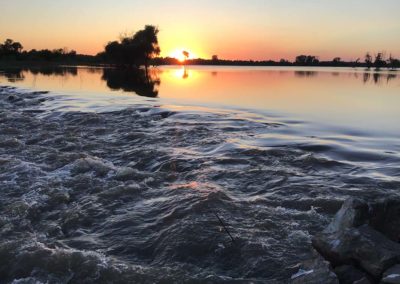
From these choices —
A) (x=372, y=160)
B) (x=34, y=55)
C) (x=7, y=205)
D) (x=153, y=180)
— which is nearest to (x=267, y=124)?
(x=372, y=160)

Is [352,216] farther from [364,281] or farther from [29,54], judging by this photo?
[29,54]

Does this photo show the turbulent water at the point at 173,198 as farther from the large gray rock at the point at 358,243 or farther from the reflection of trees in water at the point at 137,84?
the reflection of trees in water at the point at 137,84

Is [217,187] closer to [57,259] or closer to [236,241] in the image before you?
[236,241]

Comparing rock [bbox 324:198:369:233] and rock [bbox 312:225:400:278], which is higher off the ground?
rock [bbox 324:198:369:233]

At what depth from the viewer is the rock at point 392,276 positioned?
3.82 m

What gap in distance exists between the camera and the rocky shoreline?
4.25 meters

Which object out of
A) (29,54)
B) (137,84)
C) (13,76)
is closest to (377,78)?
(137,84)

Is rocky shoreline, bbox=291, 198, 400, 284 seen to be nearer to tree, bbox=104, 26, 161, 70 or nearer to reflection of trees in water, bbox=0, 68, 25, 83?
reflection of trees in water, bbox=0, 68, 25, 83

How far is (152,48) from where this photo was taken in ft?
384

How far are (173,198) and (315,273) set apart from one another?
4.43 metres

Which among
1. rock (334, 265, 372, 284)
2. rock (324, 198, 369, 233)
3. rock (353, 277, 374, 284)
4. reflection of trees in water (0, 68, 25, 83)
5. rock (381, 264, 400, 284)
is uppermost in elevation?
reflection of trees in water (0, 68, 25, 83)

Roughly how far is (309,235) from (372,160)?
6.72 metres

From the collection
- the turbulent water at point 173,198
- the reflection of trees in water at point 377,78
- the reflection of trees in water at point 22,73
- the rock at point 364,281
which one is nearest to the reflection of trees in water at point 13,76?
the reflection of trees in water at point 22,73

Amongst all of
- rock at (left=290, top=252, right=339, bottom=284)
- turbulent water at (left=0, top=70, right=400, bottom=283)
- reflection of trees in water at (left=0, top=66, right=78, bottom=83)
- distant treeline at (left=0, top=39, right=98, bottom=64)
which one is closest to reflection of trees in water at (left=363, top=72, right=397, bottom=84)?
turbulent water at (left=0, top=70, right=400, bottom=283)
